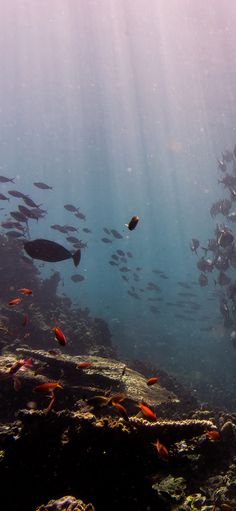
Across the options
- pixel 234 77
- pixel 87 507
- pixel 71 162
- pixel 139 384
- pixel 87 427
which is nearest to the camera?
pixel 87 507

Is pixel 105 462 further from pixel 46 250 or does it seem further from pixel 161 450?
pixel 46 250

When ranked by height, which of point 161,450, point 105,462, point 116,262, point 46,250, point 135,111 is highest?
point 46,250

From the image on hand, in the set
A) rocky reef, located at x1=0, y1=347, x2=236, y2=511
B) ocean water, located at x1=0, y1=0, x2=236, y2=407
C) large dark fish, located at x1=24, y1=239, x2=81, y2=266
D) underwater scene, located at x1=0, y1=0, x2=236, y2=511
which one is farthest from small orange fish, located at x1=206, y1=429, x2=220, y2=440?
ocean water, located at x1=0, y1=0, x2=236, y2=407

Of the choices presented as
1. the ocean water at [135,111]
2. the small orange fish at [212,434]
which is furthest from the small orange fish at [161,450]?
the ocean water at [135,111]

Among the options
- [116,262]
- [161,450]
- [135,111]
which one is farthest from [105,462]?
[135,111]

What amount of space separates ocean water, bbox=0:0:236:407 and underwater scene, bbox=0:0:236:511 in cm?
25

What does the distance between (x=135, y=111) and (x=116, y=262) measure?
40760mm

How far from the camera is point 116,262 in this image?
61.6 feet

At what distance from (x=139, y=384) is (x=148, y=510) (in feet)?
12.3

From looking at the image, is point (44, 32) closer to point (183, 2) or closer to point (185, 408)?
point (183, 2)

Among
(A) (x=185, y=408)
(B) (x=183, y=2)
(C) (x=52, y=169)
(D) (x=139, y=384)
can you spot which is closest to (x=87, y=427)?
(D) (x=139, y=384)

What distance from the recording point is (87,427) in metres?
3.58

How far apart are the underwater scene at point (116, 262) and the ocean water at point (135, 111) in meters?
0.25

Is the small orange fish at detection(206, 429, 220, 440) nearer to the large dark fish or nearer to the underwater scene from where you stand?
the underwater scene
